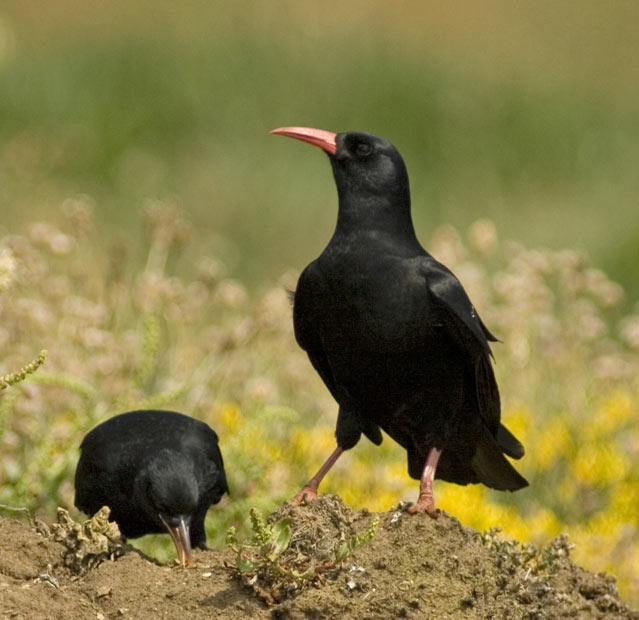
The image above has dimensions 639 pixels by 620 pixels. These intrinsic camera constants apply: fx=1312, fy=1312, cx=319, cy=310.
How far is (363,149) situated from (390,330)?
29.1 inches

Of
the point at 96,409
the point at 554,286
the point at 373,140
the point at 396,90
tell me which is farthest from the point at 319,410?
the point at 396,90

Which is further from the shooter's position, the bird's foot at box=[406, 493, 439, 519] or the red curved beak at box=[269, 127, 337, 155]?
the red curved beak at box=[269, 127, 337, 155]

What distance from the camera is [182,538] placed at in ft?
14.9

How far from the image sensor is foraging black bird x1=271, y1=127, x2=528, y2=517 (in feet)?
13.8

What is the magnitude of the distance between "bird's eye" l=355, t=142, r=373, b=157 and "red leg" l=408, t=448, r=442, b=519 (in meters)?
1.05

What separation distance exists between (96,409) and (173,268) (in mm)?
4052

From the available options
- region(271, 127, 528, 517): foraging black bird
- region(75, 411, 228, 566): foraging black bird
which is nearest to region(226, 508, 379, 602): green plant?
region(271, 127, 528, 517): foraging black bird

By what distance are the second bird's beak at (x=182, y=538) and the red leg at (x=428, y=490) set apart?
74 cm

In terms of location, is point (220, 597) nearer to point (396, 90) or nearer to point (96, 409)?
point (96, 409)

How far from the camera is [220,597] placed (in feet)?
12.0

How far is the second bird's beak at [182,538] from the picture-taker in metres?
4.27

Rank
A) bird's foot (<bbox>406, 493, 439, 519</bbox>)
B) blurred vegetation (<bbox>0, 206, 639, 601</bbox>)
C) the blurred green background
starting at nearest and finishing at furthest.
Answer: bird's foot (<bbox>406, 493, 439, 519</bbox>)
blurred vegetation (<bbox>0, 206, 639, 601</bbox>)
the blurred green background

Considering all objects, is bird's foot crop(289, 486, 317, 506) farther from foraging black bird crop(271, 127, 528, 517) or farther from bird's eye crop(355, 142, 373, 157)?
bird's eye crop(355, 142, 373, 157)

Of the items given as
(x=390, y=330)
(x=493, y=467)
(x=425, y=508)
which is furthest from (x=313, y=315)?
(x=493, y=467)
